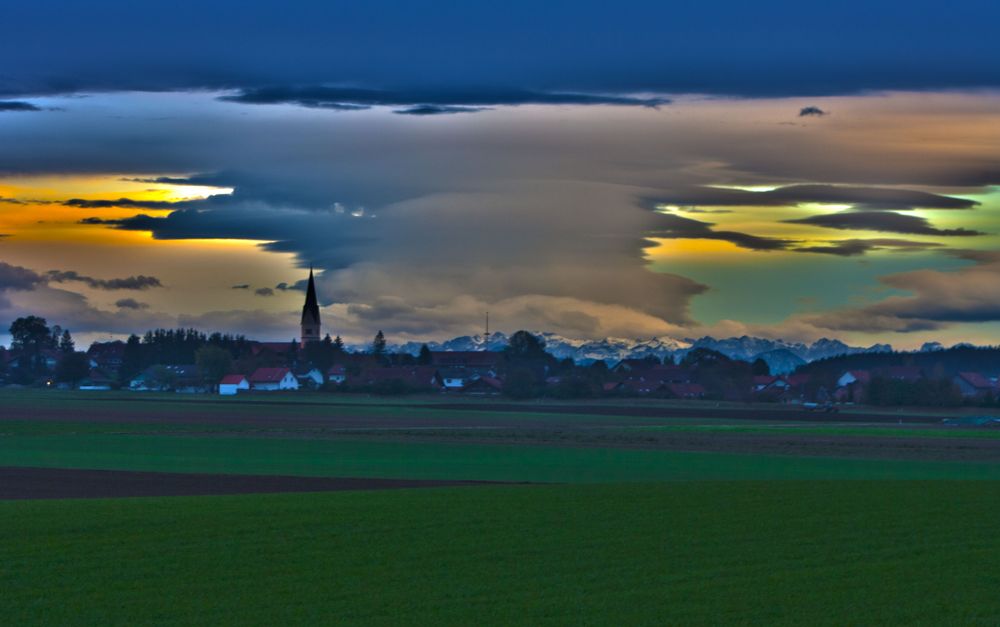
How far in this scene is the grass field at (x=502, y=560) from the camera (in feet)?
65.3

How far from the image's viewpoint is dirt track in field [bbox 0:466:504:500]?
40688 millimetres

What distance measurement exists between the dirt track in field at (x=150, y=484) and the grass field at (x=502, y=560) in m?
5.07

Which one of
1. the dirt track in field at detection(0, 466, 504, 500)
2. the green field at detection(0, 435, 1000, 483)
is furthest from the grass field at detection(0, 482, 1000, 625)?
the green field at detection(0, 435, 1000, 483)

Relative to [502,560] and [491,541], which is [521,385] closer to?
[491,541]

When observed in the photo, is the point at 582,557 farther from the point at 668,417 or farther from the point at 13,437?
the point at 668,417

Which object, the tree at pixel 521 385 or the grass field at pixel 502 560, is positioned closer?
the grass field at pixel 502 560

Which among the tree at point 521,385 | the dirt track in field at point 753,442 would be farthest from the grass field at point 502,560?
the tree at point 521,385

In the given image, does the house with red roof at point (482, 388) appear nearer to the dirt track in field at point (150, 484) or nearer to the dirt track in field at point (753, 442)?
the dirt track in field at point (753, 442)

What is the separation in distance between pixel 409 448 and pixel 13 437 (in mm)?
22491

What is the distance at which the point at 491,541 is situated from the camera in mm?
27375

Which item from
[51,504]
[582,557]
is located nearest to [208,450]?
[51,504]

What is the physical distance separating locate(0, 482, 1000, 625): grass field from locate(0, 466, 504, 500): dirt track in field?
5.07 metres

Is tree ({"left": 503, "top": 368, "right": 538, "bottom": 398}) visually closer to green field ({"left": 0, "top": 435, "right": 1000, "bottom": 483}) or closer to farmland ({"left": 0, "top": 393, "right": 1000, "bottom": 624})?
green field ({"left": 0, "top": 435, "right": 1000, "bottom": 483})

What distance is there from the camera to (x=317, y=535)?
28.1m
